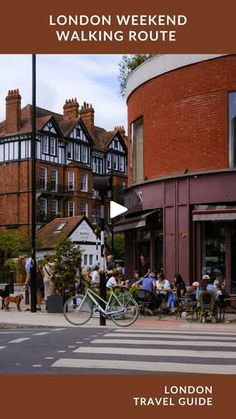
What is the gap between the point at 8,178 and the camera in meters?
61.9

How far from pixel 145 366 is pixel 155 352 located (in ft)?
4.37

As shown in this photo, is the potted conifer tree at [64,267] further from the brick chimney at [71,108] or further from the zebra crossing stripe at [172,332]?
the brick chimney at [71,108]

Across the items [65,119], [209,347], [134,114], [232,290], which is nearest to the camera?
[209,347]

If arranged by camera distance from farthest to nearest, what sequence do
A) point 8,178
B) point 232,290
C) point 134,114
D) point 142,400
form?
point 8,178 → point 134,114 → point 232,290 → point 142,400

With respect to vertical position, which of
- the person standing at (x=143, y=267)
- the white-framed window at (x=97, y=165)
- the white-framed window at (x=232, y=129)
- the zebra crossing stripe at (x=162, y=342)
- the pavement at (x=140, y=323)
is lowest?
the pavement at (x=140, y=323)

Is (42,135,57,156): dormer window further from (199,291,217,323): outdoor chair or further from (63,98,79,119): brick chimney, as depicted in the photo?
(199,291,217,323): outdoor chair

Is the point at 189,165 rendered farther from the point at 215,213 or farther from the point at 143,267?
the point at 143,267

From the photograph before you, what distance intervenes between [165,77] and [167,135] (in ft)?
6.07

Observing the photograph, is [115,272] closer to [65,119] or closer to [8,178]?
[8,178]

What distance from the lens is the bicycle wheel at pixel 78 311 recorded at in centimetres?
1562

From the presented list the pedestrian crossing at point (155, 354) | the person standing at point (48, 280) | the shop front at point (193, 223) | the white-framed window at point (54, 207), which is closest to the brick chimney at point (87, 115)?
A: the white-framed window at point (54, 207)

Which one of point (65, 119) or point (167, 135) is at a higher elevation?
point (65, 119)

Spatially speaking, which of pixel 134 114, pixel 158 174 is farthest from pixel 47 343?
pixel 134 114

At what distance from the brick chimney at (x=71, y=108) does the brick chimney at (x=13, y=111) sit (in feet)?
30.4
